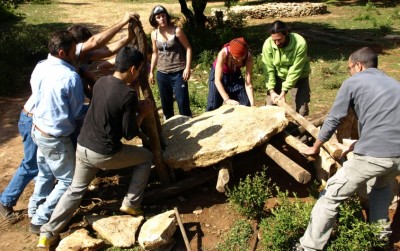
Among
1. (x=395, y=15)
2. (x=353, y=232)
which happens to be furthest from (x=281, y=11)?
(x=353, y=232)

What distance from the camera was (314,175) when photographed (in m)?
5.11

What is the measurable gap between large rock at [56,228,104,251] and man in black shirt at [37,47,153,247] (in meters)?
0.18

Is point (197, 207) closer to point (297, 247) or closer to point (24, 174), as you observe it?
point (297, 247)

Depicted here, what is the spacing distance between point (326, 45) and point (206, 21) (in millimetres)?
4498

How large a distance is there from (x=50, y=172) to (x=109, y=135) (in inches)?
44.3

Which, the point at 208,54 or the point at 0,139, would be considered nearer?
the point at 0,139

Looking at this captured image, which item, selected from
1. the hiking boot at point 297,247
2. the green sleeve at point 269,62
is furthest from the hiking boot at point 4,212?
the green sleeve at point 269,62

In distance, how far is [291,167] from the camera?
420cm

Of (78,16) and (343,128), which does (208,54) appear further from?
(78,16)

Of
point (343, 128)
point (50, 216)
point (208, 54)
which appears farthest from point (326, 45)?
point (50, 216)

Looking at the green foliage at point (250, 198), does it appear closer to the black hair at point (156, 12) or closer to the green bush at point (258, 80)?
the black hair at point (156, 12)

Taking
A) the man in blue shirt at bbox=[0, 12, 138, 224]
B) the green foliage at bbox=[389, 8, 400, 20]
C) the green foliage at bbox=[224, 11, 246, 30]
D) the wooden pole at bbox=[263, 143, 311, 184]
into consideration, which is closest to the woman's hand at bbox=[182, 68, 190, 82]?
the man in blue shirt at bbox=[0, 12, 138, 224]

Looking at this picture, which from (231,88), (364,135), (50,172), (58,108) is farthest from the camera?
(231,88)

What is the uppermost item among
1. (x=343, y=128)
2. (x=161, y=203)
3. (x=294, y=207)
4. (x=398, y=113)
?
(x=398, y=113)
